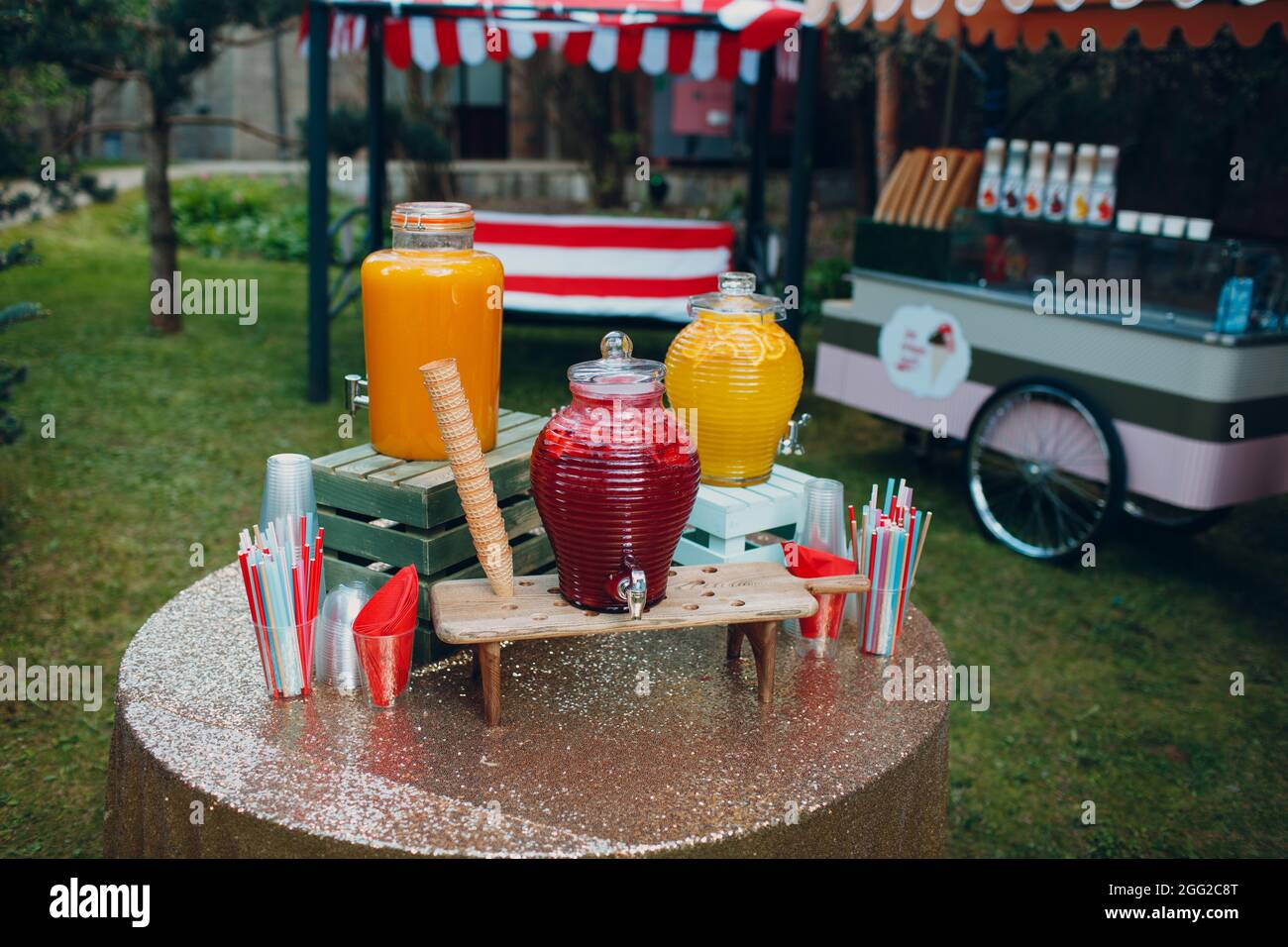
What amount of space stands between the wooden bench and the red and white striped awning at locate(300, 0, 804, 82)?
491 cm

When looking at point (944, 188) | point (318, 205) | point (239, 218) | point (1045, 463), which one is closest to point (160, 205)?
point (318, 205)

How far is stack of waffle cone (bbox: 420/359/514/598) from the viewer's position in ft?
5.70

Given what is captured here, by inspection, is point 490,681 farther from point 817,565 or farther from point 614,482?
point 817,565

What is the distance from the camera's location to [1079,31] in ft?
17.9

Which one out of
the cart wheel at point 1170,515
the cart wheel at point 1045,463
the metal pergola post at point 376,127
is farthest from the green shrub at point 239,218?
the cart wheel at point 1170,515

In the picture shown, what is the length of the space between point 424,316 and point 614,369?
0.35 meters

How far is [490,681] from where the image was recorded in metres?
1.85

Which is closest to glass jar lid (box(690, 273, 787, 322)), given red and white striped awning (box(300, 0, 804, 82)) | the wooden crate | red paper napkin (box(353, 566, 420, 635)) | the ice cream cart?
the wooden crate

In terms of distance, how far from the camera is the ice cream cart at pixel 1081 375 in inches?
164

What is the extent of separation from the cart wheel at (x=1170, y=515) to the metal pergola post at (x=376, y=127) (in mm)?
4456

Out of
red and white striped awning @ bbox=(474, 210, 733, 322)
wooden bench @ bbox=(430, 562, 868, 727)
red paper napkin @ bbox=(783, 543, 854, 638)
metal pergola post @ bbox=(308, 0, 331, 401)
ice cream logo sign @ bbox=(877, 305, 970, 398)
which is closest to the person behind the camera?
wooden bench @ bbox=(430, 562, 868, 727)

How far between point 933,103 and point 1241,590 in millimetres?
7445

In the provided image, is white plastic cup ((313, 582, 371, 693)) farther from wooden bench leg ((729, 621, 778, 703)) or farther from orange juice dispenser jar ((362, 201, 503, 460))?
wooden bench leg ((729, 621, 778, 703))
